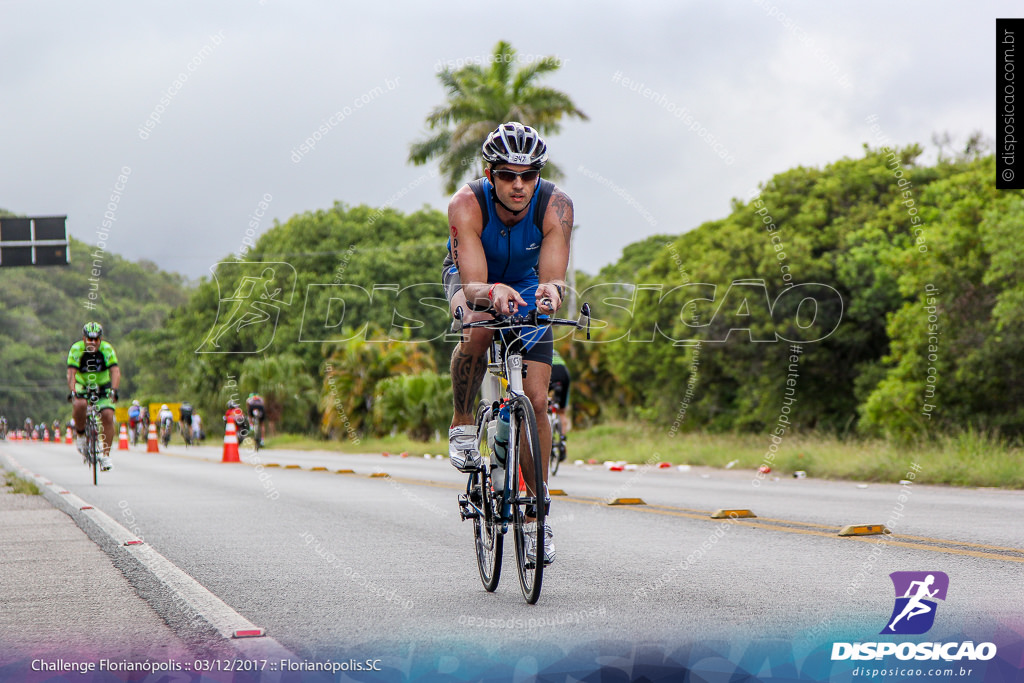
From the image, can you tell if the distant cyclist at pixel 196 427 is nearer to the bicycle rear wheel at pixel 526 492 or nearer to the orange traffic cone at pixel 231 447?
the orange traffic cone at pixel 231 447

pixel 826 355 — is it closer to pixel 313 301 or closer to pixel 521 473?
pixel 521 473

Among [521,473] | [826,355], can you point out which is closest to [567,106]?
[826,355]

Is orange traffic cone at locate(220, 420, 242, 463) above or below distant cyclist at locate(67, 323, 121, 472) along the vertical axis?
below

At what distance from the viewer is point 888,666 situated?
4.06 m

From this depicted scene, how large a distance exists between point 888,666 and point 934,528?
16.2ft

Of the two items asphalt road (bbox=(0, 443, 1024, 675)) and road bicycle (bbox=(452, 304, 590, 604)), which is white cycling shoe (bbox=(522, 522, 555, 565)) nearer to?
road bicycle (bbox=(452, 304, 590, 604))

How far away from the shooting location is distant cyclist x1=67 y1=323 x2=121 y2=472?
1488 centimetres

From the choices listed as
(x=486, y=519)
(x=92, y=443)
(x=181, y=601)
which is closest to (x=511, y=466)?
(x=486, y=519)

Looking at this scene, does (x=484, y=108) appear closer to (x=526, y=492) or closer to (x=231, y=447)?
(x=231, y=447)

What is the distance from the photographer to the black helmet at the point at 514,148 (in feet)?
18.4

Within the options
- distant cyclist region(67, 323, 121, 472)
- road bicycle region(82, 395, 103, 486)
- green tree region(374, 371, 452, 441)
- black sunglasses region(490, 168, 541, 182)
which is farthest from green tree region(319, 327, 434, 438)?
black sunglasses region(490, 168, 541, 182)

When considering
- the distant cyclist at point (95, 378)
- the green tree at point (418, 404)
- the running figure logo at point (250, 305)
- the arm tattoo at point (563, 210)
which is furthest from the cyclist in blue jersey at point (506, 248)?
the running figure logo at point (250, 305)

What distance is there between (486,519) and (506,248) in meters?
1.46

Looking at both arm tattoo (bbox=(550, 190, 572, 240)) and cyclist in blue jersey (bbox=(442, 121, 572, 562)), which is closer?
cyclist in blue jersey (bbox=(442, 121, 572, 562))
